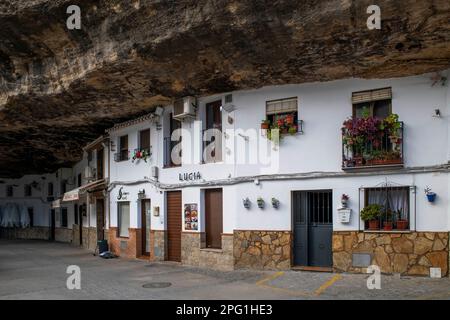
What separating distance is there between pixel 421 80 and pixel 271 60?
145 inches

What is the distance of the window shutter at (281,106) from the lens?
13.5m

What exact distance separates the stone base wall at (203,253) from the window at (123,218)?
4.59 meters

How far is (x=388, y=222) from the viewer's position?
1188 cm

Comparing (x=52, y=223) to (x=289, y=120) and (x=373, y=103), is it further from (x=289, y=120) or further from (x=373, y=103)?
(x=373, y=103)

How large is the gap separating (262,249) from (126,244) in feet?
24.7

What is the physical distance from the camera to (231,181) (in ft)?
47.0

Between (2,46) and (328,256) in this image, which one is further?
(2,46)

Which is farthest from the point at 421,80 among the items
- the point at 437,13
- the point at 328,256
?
the point at 328,256

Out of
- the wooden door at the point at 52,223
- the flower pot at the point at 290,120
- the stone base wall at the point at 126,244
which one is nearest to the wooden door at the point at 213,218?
the flower pot at the point at 290,120

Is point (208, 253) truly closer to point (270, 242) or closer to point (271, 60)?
point (270, 242)

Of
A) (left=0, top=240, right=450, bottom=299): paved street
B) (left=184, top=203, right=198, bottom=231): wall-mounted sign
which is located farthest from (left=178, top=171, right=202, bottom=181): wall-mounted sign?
(left=0, top=240, right=450, bottom=299): paved street

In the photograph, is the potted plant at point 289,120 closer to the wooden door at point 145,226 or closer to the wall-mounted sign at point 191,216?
the wall-mounted sign at point 191,216

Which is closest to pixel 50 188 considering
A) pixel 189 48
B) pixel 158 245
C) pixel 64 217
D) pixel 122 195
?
pixel 64 217

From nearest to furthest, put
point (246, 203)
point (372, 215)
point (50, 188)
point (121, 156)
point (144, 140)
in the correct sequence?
point (372, 215), point (246, 203), point (144, 140), point (121, 156), point (50, 188)
